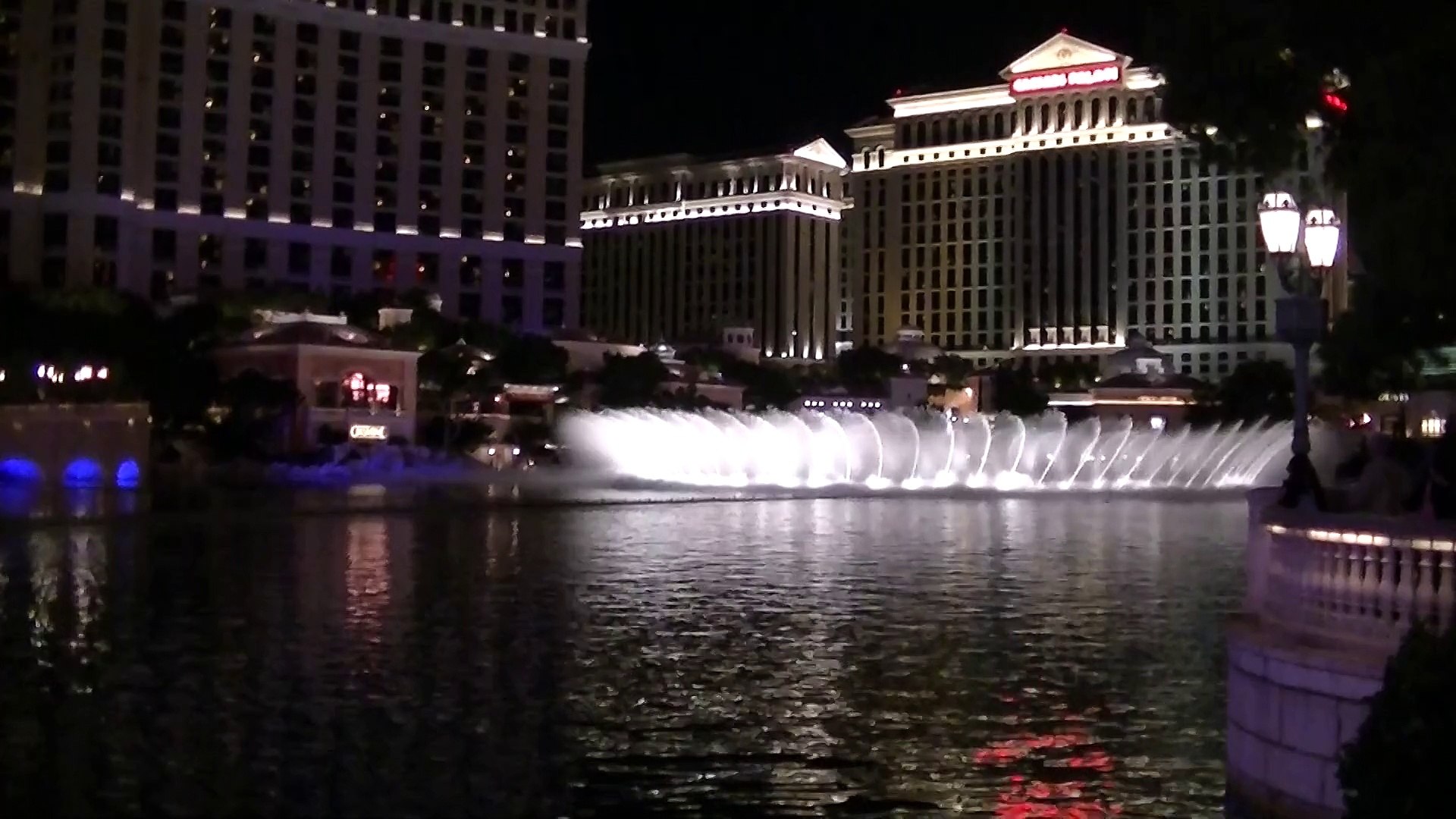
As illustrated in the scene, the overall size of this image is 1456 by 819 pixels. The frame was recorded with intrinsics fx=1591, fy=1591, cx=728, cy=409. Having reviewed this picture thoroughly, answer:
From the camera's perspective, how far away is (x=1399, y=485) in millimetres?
12469

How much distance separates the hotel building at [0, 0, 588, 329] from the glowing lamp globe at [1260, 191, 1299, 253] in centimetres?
8942

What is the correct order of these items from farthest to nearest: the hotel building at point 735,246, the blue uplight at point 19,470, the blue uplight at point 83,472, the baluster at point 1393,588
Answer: the hotel building at point 735,246 < the blue uplight at point 83,472 < the blue uplight at point 19,470 < the baluster at point 1393,588

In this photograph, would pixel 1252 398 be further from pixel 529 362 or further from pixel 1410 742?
pixel 1410 742

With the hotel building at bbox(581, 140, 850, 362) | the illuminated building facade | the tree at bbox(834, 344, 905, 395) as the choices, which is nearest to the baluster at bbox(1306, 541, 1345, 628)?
the illuminated building facade

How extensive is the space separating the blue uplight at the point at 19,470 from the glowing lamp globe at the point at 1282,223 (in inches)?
1693

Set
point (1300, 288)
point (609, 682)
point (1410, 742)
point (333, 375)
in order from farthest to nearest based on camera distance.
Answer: point (333, 375) < point (1300, 288) < point (609, 682) < point (1410, 742)

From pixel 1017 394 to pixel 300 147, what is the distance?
54660mm

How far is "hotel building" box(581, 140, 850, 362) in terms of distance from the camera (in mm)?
148375

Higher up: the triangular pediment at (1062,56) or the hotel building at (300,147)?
the triangular pediment at (1062,56)

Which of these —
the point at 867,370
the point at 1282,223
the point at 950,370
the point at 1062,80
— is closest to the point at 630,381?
the point at 867,370

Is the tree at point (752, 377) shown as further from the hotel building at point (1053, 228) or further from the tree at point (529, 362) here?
the hotel building at point (1053, 228)

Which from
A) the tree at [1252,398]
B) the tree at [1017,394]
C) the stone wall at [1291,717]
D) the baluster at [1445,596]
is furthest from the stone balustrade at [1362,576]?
the tree at [1017,394]

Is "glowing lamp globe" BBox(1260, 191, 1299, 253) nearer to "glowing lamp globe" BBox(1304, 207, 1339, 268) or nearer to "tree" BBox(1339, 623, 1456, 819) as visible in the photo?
"glowing lamp globe" BBox(1304, 207, 1339, 268)

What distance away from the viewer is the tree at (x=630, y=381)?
8825 centimetres
